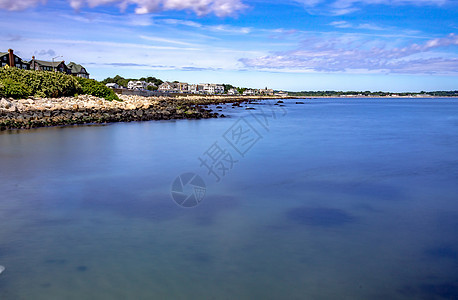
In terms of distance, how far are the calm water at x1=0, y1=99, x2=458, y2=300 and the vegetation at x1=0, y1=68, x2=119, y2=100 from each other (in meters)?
23.0

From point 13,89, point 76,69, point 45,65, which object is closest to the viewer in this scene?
point 13,89

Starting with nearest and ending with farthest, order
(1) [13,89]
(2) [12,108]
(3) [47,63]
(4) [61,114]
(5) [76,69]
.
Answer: (2) [12,108]
(4) [61,114]
(1) [13,89]
(3) [47,63]
(5) [76,69]

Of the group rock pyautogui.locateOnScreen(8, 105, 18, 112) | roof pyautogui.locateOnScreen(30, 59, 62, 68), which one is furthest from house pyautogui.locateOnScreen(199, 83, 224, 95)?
rock pyautogui.locateOnScreen(8, 105, 18, 112)

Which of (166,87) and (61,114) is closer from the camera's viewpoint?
(61,114)

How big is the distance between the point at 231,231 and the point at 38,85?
37174 millimetres

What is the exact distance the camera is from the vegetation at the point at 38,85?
33.2 m

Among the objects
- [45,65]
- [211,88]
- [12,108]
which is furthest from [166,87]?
[12,108]

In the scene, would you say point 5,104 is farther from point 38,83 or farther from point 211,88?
point 211,88

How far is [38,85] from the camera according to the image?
3731 centimetres

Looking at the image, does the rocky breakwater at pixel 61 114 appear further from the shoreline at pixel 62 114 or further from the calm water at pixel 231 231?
the calm water at pixel 231 231

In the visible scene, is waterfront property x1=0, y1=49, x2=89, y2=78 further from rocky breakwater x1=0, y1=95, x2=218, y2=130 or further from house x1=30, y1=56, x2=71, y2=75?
rocky breakwater x1=0, y1=95, x2=218, y2=130

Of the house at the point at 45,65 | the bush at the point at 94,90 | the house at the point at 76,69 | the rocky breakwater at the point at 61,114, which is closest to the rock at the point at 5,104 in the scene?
the rocky breakwater at the point at 61,114

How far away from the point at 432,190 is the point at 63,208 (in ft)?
30.6

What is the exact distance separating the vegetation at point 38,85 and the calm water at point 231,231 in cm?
2304
